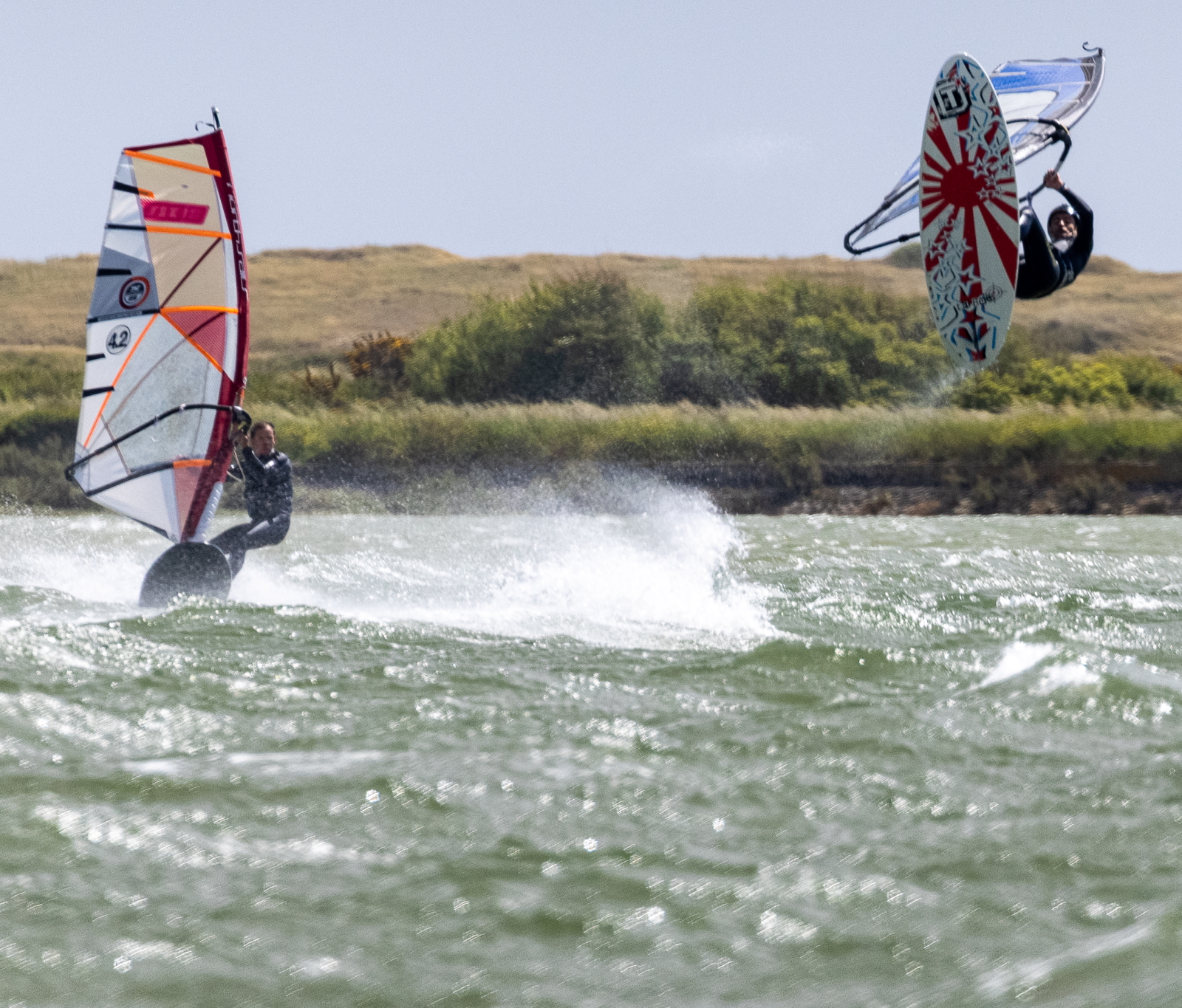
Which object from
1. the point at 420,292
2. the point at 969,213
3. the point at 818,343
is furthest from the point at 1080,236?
the point at 420,292

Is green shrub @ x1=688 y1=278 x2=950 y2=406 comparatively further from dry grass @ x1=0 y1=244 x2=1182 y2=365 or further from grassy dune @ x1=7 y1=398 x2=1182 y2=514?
dry grass @ x1=0 y1=244 x2=1182 y2=365

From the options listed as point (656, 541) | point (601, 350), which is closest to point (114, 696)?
point (656, 541)

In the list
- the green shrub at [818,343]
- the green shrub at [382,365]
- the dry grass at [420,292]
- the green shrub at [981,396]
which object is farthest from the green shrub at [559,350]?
the dry grass at [420,292]

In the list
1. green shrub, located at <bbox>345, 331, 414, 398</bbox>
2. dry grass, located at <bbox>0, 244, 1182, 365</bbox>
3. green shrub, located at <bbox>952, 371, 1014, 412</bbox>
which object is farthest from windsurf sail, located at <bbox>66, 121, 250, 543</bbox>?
dry grass, located at <bbox>0, 244, 1182, 365</bbox>

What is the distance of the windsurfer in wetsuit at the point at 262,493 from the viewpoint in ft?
28.5

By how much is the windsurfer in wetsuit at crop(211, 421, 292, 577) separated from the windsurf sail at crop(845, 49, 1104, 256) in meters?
3.75

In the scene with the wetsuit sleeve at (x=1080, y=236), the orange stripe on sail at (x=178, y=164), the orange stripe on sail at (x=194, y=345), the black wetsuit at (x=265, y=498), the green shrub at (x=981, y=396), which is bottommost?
the black wetsuit at (x=265, y=498)

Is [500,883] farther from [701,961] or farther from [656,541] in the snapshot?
[656,541]

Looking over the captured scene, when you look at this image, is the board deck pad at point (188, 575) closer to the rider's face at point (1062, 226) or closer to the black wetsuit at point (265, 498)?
the black wetsuit at point (265, 498)

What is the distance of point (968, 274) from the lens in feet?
24.7

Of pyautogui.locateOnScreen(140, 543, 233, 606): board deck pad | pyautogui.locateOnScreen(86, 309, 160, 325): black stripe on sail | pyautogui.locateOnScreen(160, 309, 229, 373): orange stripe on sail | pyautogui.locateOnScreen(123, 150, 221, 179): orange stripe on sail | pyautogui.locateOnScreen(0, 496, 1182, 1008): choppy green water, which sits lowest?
pyautogui.locateOnScreen(0, 496, 1182, 1008): choppy green water

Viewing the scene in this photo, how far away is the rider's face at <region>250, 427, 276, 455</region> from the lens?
8.77 meters

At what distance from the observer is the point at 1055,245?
287 inches

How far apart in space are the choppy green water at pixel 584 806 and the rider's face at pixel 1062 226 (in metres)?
2.13
